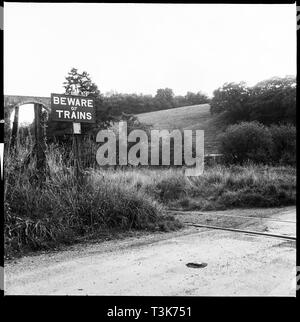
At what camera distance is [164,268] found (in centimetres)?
436

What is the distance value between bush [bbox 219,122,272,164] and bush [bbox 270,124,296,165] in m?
0.56

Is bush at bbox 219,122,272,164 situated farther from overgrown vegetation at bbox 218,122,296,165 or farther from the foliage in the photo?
the foliage

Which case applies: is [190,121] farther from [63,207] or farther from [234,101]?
[63,207]

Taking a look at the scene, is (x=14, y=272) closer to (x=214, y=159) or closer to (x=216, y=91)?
(x=214, y=159)

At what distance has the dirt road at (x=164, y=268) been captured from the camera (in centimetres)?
366

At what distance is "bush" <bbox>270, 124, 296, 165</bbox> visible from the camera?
2123 centimetres

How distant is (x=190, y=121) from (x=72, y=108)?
126ft

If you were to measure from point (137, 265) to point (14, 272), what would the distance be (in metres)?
1.34

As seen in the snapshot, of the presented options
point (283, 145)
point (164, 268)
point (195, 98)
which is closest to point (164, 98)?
point (195, 98)

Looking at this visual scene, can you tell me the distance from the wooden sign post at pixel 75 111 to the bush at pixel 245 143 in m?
16.2

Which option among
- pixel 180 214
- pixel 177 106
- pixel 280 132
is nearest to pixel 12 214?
pixel 180 214

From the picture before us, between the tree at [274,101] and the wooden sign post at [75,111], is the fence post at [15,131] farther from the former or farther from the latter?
the tree at [274,101]

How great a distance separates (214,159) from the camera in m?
Result: 23.2

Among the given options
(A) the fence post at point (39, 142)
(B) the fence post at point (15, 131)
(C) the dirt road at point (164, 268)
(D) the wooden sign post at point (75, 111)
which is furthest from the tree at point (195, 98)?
(C) the dirt road at point (164, 268)
